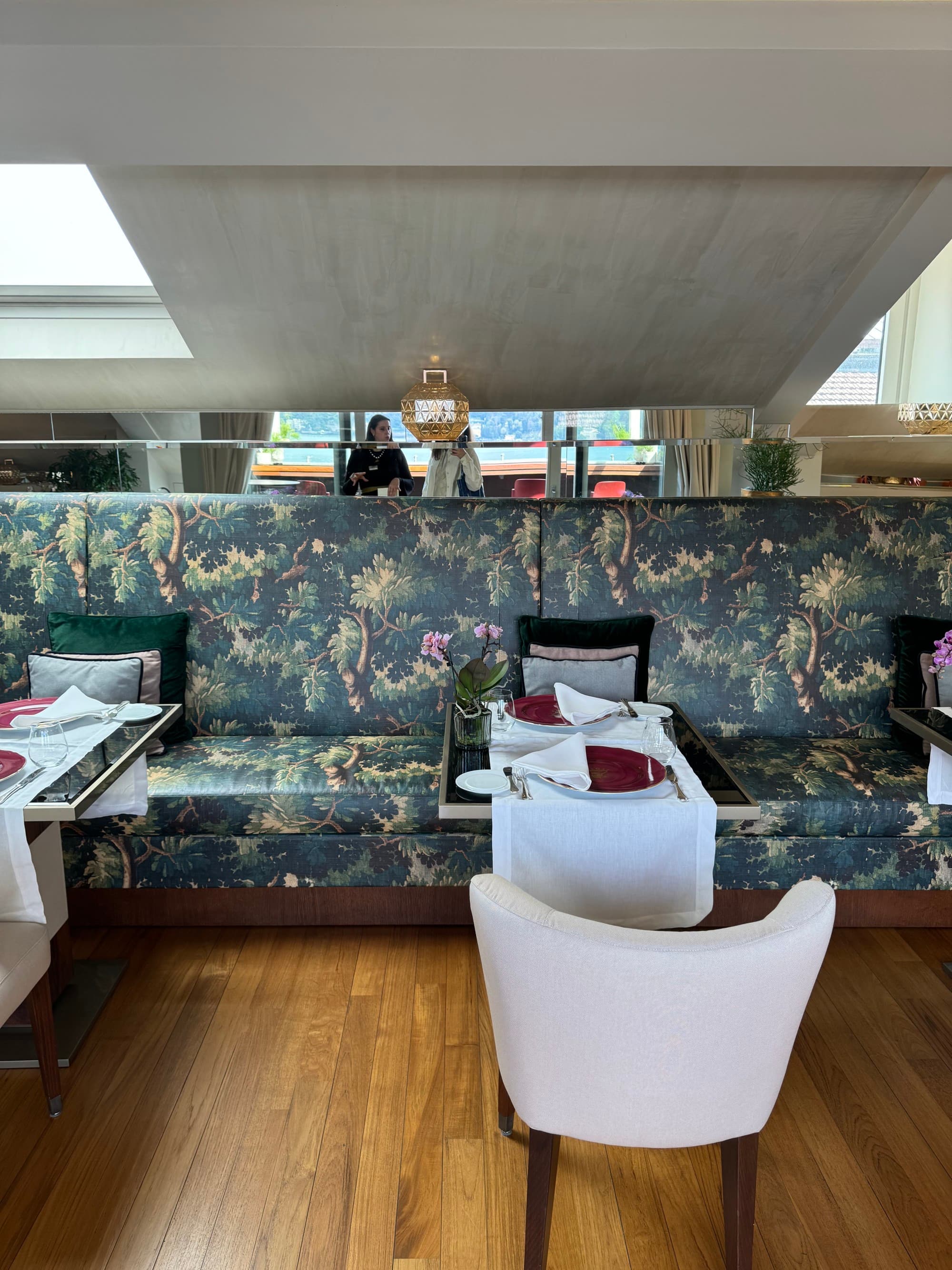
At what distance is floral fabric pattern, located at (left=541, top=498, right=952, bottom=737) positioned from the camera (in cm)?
271

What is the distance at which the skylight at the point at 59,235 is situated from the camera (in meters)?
4.85

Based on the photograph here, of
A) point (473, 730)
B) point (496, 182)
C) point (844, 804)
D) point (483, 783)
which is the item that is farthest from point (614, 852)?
point (496, 182)

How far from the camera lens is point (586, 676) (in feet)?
8.27

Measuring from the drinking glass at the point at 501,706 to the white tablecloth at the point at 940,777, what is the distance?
102 cm

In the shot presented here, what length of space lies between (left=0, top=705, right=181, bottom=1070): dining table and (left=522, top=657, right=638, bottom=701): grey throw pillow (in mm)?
974

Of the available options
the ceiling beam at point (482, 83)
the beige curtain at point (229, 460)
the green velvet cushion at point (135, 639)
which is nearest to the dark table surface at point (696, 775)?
the green velvet cushion at point (135, 639)

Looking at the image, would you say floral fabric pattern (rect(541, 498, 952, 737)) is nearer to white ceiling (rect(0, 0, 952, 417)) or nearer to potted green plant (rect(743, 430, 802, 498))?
potted green plant (rect(743, 430, 802, 498))

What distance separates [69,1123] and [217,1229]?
42 centimetres

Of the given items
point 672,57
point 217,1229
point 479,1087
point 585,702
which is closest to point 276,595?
point 585,702

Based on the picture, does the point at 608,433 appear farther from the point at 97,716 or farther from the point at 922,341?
the point at 922,341

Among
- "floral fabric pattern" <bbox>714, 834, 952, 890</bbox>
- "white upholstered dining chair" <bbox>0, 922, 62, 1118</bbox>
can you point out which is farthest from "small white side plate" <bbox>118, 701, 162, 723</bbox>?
"floral fabric pattern" <bbox>714, 834, 952, 890</bbox>

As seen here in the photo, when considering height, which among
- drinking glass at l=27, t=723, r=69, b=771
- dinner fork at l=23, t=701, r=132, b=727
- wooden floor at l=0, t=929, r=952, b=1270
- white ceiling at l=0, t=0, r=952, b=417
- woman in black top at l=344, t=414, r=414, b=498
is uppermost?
white ceiling at l=0, t=0, r=952, b=417

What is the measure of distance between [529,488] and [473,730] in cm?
112

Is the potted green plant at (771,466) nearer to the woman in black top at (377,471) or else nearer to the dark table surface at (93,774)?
the woman in black top at (377,471)
